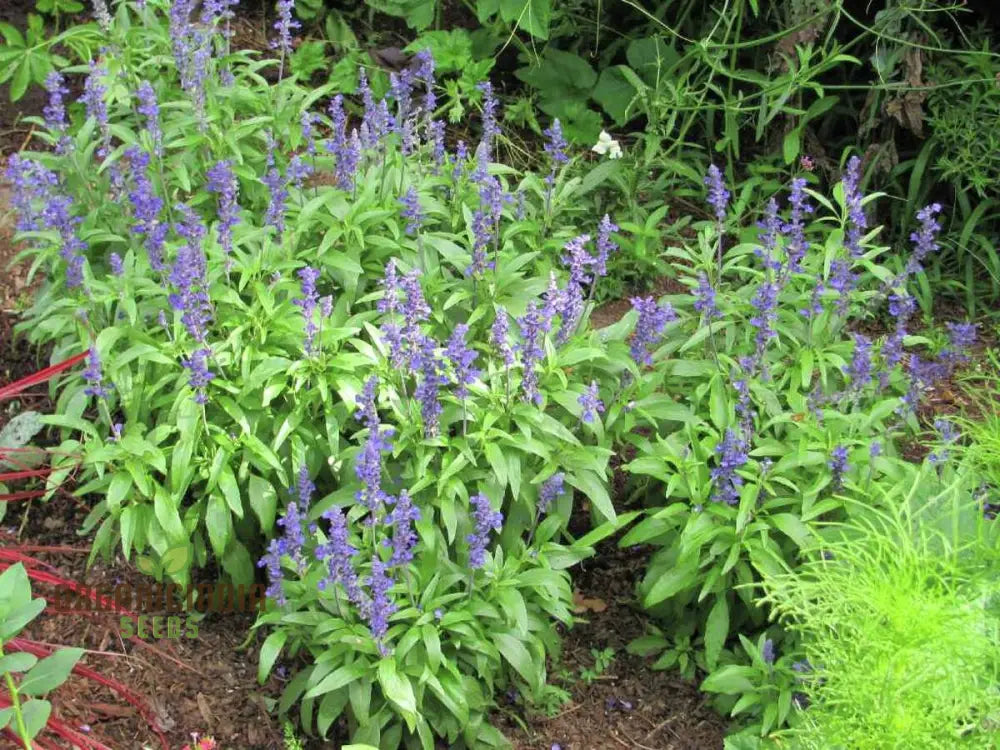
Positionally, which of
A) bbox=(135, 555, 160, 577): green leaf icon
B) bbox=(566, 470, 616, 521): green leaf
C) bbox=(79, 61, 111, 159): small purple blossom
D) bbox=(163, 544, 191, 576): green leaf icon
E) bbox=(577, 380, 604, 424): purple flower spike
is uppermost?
bbox=(79, 61, 111, 159): small purple blossom

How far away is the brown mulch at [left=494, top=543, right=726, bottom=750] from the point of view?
3662mm

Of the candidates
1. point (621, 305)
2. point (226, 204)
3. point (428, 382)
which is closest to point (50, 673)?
point (428, 382)

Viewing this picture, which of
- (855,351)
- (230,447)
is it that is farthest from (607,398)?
(230,447)

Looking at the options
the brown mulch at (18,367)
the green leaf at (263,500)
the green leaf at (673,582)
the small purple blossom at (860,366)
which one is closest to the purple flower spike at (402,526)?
the green leaf at (263,500)

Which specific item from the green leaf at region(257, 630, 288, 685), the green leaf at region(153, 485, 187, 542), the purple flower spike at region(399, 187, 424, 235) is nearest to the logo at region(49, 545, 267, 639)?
the green leaf at region(153, 485, 187, 542)

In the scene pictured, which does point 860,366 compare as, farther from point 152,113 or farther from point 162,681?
point 152,113

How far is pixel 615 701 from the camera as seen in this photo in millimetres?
3783

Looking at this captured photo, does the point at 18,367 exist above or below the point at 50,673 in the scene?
below

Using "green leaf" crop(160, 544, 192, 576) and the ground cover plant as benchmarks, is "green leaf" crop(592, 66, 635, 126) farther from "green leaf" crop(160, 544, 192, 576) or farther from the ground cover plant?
"green leaf" crop(160, 544, 192, 576)

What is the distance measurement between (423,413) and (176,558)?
880 millimetres

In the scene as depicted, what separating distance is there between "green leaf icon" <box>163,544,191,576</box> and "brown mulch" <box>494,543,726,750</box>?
1093 mm

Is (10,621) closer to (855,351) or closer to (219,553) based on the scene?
(219,553)

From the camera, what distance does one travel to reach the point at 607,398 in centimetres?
394

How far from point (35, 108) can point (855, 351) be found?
14.2ft
